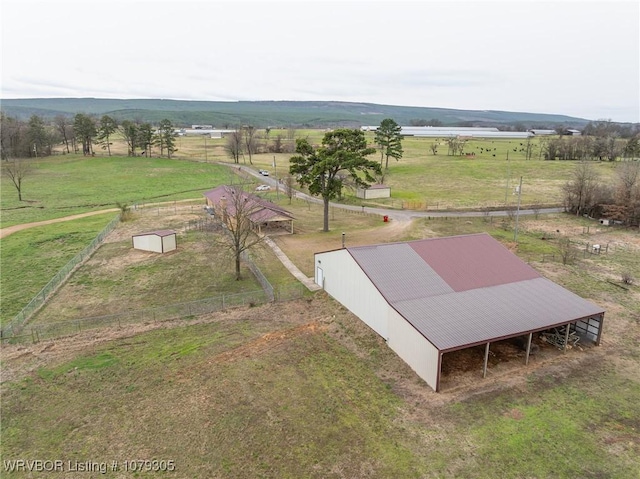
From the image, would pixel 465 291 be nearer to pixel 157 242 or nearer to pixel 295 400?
pixel 295 400

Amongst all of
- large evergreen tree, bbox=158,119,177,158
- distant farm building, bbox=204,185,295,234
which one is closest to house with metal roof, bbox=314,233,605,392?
distant farm building, bbox=204,185,295,234

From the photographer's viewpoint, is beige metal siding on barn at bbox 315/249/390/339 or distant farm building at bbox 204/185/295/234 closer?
beige metal siding on barn at bbox 315/249/390/339

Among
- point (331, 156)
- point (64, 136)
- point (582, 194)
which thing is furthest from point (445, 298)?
point (64, 136)

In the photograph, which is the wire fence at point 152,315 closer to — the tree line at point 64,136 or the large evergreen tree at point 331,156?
the large evergreen tree at point 331,156

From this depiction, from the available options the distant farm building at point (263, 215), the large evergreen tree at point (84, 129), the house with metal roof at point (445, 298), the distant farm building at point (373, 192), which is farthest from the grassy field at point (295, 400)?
the large evergreen tree at point (84, 129)

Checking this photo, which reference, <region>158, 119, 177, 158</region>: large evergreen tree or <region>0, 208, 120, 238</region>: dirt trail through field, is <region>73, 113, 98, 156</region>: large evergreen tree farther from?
<region>0, 208, 120, 238</region>: dirt trail through field

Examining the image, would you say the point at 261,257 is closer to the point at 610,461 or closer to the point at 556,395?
the point at 556,395
